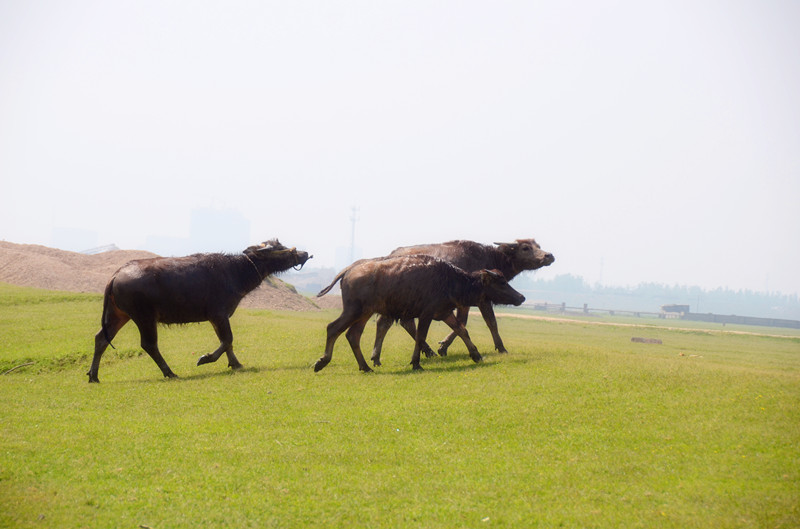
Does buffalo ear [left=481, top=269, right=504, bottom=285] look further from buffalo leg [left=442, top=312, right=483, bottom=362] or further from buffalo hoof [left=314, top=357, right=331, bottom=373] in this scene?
buffalo hoof [left=314, top=357, right=331, bottom=373]

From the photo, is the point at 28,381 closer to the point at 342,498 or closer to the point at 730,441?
the point at 342,498

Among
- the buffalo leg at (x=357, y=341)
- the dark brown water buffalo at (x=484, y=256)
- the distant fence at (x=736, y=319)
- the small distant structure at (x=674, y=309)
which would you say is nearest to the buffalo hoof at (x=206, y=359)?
the buffalo leg at (x=357, y=341)

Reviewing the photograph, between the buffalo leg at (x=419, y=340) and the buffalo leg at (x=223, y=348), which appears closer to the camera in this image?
the buffalo leg at (x=419, y=340)

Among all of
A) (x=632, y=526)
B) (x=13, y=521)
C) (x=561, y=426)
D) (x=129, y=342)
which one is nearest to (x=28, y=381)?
(x=129, y=342)

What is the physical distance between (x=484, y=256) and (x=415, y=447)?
9340 millimetres

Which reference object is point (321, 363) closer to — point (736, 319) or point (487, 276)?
point (487, 276)

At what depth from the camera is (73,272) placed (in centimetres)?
4197

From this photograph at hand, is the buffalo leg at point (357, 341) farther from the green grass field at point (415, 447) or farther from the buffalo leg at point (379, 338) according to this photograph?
the buffalo leg at point (379, 338)

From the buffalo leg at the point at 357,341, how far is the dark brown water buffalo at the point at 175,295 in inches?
108

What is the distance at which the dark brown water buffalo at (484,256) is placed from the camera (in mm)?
17391

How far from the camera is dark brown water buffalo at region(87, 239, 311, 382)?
1508 centimetres

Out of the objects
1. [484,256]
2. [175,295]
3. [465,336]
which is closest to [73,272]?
[175,295]

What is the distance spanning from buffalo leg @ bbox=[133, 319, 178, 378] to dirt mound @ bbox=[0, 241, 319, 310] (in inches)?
885

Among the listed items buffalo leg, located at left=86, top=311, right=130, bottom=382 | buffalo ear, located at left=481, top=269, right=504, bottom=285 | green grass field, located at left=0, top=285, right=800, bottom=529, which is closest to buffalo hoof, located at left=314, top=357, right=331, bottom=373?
green grass field, located at left=0, top=285, right=800, bottom=529
